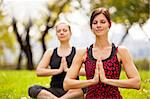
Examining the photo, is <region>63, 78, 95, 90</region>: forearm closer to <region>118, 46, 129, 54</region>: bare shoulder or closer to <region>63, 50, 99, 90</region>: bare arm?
<region>63, 50, 99, 90</region>: bare arm

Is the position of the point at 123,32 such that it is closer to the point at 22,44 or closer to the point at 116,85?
the point at 22,44

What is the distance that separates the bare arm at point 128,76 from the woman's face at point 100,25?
12.9 inches

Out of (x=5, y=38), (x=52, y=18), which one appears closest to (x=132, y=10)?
(x=52, y=18)

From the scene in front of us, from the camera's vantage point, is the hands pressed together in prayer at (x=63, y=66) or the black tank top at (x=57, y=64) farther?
the black tank top at (x=57, y=64)

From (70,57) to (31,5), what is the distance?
105ft

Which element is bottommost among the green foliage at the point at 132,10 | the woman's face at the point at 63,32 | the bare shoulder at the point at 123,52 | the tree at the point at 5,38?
the tree at the point at 5,38

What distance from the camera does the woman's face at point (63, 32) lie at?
24.1 feet

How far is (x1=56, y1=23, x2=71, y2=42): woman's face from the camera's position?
7.34 m

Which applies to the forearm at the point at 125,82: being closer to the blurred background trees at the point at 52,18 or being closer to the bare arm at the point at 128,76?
the bare arm at the point at 128,76

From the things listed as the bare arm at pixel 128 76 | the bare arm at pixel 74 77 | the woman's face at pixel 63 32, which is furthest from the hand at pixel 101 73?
the woman's face at pixel 63 32

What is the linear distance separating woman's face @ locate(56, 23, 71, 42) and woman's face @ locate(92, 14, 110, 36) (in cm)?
210

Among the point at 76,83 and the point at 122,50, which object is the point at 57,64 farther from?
the point at 122,50

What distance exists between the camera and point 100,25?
17.2ft

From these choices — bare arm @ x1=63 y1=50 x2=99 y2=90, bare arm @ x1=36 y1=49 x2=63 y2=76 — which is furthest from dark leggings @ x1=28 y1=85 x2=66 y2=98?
bare arm @ x1=63 y1=50 x2=99 y2=90
